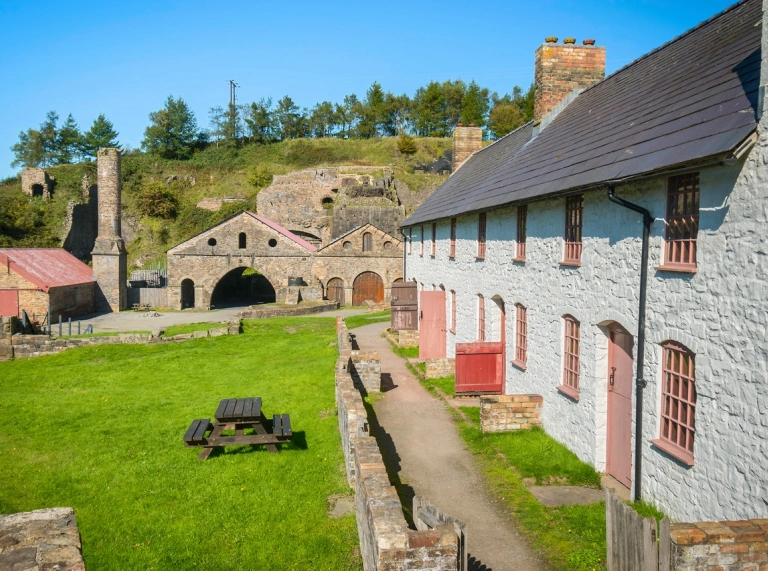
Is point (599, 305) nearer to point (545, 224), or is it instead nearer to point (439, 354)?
point (545, 224)

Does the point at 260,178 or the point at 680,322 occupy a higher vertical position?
the point at 260,178

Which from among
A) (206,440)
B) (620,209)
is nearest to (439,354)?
(206,440)

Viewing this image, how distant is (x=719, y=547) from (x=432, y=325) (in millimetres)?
14801


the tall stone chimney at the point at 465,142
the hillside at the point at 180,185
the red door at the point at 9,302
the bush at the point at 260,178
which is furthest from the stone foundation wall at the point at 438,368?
the bush at the point at 260,178

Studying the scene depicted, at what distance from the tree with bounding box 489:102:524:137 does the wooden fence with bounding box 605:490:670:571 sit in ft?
248

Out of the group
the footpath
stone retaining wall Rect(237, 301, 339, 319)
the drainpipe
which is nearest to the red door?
stone retaining wall Rect(237, 301, 339, 319)

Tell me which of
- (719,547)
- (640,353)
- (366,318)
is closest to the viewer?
(719,547)

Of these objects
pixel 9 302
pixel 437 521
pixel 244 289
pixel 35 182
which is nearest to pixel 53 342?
pixel 9 302

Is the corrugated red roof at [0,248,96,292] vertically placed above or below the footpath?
above

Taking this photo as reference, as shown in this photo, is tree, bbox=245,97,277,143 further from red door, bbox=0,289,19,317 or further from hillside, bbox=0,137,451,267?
red door, bbox=0,289,19,317

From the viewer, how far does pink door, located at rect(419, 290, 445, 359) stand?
19.7 metres

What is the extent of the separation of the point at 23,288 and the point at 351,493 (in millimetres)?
29233

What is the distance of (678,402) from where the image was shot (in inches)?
293

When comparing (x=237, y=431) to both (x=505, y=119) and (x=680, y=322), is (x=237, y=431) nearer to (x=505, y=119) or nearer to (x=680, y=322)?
(x=680, y=322)
